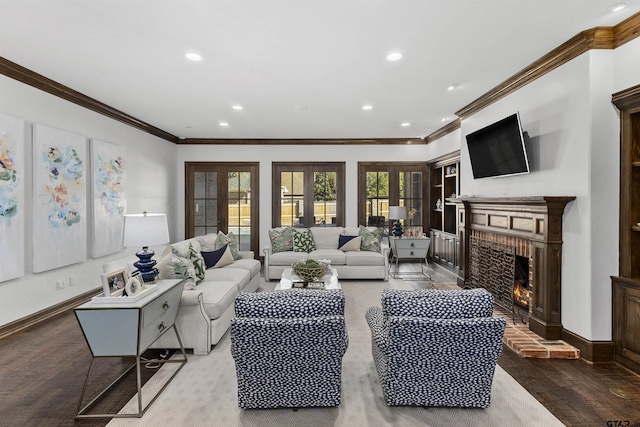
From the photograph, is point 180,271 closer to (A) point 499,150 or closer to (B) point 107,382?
(B) point 107,382

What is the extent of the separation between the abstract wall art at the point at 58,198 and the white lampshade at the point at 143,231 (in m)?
1.66

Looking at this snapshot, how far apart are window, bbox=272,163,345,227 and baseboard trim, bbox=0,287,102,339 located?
385cm

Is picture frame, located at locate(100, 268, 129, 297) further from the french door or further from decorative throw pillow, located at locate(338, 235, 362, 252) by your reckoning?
Answer: the french door

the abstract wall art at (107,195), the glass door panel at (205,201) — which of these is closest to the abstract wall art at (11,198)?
the abstract wall art at (107,195)

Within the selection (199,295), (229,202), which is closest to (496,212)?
(199,295)

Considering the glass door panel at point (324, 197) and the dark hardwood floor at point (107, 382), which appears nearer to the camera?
the dark hardwood floor at point (107, 382)

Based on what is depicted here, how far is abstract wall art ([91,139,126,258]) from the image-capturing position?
456cm

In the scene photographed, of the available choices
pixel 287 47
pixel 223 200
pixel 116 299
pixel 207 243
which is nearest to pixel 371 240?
pixel 207 243

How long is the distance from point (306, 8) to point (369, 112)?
2.91 metres

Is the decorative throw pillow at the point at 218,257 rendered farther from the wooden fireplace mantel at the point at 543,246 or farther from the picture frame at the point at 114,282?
the wooden fireplace mantel at the point at 543,246

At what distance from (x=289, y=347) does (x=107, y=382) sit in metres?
1.63

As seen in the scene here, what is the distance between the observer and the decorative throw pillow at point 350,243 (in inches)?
238

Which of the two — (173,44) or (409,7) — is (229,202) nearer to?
(173,44)

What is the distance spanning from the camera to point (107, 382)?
2555mm
